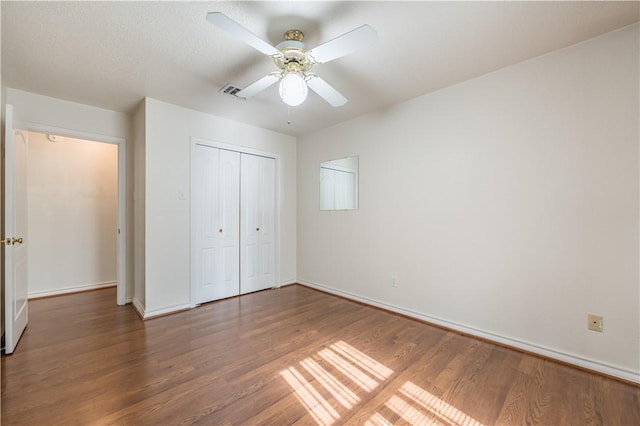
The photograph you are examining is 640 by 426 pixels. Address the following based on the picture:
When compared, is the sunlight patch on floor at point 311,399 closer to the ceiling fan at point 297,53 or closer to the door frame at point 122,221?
the ceiling fan at point 297,53

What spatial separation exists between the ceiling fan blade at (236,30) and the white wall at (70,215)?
13.0 feet

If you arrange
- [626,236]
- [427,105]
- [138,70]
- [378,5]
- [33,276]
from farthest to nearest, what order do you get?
[33,276] → [427,105] → [138,70] → [626,236] → [378,5]

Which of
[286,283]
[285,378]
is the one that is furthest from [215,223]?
[285,378]

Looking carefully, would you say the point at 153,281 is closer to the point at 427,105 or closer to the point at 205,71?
the point at 205,71

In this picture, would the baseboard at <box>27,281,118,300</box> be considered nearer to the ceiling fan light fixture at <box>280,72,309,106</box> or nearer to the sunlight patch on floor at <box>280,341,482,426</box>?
the sunlight patch on floor at <box>280,341,482,426</box>

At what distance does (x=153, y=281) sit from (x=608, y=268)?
408 centimetres

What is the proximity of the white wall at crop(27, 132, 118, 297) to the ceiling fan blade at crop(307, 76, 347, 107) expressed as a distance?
3982mm

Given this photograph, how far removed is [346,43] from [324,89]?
→ 21.0 inches

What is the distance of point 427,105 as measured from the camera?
2854 millimetres

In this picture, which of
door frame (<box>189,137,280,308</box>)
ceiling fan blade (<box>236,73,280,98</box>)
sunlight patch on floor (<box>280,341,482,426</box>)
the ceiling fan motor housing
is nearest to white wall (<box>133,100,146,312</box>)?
door frame (<box>189,137,280,308</box>)

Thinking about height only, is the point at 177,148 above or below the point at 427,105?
below

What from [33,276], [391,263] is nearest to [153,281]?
[33,276]

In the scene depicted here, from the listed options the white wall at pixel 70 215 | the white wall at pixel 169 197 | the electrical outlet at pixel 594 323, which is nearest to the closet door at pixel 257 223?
the white wall at pixel 169 197

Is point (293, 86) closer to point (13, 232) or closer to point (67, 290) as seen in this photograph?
point (13, 232)
